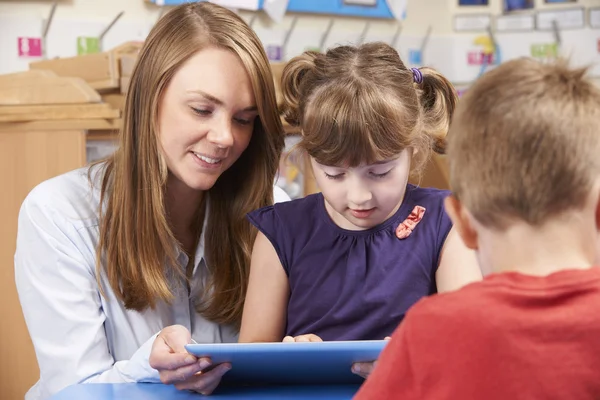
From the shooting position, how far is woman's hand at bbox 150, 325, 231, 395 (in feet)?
3.24

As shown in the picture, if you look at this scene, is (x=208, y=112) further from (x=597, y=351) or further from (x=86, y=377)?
(x=597, y=351)

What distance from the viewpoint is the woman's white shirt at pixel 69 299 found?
1348 millimetres

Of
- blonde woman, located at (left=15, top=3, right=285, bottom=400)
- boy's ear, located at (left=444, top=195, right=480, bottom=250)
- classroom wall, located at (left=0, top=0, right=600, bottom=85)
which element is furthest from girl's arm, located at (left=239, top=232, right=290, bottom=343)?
classroom wall, located at (left=0, top=0, right=600, bottom=85)

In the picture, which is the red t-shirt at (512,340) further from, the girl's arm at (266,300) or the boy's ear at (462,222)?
the girl's arm at (266,300)

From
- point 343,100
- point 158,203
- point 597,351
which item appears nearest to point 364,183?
point 343,100

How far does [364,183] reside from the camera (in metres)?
1.22

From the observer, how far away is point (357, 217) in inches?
50.1

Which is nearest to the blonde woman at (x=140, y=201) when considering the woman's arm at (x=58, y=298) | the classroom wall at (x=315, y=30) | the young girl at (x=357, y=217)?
the woman's arm at (x=58, y=298)

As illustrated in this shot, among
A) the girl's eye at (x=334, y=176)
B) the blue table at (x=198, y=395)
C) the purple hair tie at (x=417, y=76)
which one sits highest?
the purple hair tie at (x=417, y=76)

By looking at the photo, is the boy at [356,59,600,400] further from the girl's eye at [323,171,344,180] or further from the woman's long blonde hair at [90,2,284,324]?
the woman's long blonde hair at [90,2,284,324]

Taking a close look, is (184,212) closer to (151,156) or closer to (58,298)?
(151,156)

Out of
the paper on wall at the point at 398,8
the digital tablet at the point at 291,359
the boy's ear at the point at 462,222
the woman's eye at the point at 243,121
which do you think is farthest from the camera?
the paper on wall at the point at 398,8

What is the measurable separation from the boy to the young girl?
20.1 inches

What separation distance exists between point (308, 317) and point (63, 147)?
1.09 meters
